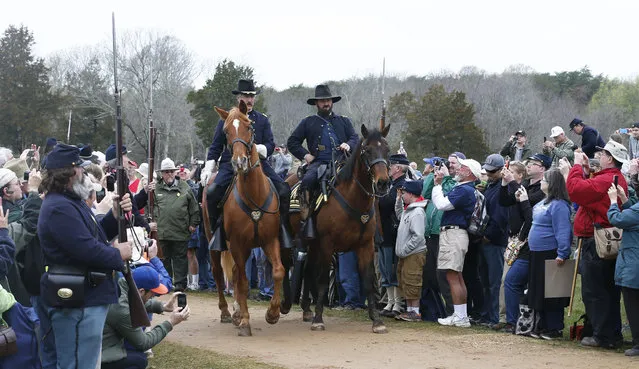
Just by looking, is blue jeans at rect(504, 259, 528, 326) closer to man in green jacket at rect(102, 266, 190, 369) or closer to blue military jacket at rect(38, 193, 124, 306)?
man in green jacket at rect(102, 266, 190, 369)

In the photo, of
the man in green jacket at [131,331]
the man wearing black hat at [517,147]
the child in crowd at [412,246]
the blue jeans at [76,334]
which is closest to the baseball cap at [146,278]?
the man in green jacket at [131,331]

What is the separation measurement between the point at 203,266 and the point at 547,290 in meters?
8.83

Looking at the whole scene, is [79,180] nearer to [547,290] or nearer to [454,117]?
[547,290]

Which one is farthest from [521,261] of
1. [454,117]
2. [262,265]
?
[454,117]

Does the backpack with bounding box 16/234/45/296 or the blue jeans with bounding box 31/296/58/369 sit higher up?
the backpack with bounding box 16/234/45/296

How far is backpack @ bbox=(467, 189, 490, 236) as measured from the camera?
11592 millimetres

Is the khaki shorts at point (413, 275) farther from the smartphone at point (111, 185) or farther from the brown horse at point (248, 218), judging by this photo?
the smartphone at point (111, 185)

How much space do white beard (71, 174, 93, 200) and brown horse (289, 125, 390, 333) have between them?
5270 mm

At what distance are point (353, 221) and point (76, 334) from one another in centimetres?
580

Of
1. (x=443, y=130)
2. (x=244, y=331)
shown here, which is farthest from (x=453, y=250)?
(x=443, y=130)

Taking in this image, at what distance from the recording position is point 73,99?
59.2 m

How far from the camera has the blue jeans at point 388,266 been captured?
12.9 m

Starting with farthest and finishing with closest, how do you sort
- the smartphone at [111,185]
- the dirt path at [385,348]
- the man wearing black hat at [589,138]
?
1. the man wearing black hat at [589,138]
2. the dirt path at [385,348]
3. the smartphone at [111,185]

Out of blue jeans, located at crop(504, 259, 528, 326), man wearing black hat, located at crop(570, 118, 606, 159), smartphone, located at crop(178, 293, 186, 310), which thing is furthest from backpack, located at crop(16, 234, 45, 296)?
man wearing black hat, located at crop(570, 118, 606, 159)
